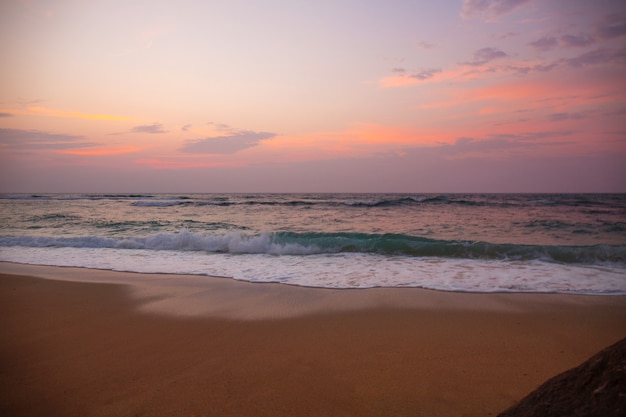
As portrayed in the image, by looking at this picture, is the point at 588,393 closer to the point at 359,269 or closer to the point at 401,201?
the point at 359,269

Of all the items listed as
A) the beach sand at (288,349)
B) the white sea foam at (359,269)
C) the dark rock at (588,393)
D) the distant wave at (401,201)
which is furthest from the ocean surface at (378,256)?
the distant wave at (401,201)

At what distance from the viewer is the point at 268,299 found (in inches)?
244

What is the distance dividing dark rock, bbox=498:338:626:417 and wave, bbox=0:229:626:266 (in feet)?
31.2

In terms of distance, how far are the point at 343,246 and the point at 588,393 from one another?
11.1 metres

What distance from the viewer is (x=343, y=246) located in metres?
12.5

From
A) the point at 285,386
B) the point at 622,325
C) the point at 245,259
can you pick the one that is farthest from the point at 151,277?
the point at 622,325

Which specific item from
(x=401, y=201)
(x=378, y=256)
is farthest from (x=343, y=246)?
(x=401, y=201)

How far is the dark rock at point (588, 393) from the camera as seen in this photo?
1.24 m

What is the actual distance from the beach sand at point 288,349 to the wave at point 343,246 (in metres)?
4.48

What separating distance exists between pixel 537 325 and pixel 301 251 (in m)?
7.66

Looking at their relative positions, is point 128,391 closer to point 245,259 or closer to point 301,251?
point 245,259

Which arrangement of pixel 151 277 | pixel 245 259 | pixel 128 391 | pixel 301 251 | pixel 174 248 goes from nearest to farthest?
pixel 128 391, pixel 151 277, pixel 245 259, pixel 301 251, pixel 174 248

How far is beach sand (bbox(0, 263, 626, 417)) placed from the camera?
3.02 meters

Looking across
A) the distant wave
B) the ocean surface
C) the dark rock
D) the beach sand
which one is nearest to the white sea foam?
the ocean surface
